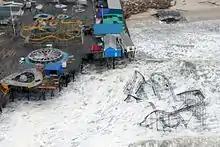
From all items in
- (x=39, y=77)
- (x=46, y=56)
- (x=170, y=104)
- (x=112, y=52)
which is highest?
(x=112, y=52)

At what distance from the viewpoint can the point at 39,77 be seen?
16266 millimetres

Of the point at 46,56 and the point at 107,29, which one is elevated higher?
the point at 107,29

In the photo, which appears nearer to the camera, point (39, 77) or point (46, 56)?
point (39, 77)

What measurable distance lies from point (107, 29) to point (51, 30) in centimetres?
257

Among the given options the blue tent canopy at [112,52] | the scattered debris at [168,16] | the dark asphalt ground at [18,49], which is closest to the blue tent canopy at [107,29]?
the dark asphalt ground at [18,49]

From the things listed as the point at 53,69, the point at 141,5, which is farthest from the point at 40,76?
the point at 141,5

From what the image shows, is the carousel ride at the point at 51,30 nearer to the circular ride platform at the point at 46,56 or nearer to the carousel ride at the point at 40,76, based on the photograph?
the circular ride platform at the point at 46,56

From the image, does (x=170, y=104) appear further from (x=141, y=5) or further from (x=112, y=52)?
(x=141, y=5)

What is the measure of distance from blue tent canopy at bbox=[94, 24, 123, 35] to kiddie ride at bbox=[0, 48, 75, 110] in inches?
90.8

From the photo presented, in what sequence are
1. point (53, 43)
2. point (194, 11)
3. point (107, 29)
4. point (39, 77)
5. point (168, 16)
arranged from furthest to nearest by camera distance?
point (194, 11)
point (168, 16)
point (107, 29)
point (53, 43)
point (39, 77)

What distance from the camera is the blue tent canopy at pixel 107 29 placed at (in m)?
19.8

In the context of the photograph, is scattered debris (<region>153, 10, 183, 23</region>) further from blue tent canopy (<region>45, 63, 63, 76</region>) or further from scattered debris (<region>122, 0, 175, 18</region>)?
blue tent canopy (<region>45, 63, 63, 76</region>)

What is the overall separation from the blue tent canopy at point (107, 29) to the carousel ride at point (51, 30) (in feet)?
2.81

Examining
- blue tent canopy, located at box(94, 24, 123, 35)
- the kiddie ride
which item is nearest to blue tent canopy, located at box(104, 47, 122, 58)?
the kiddie ride
